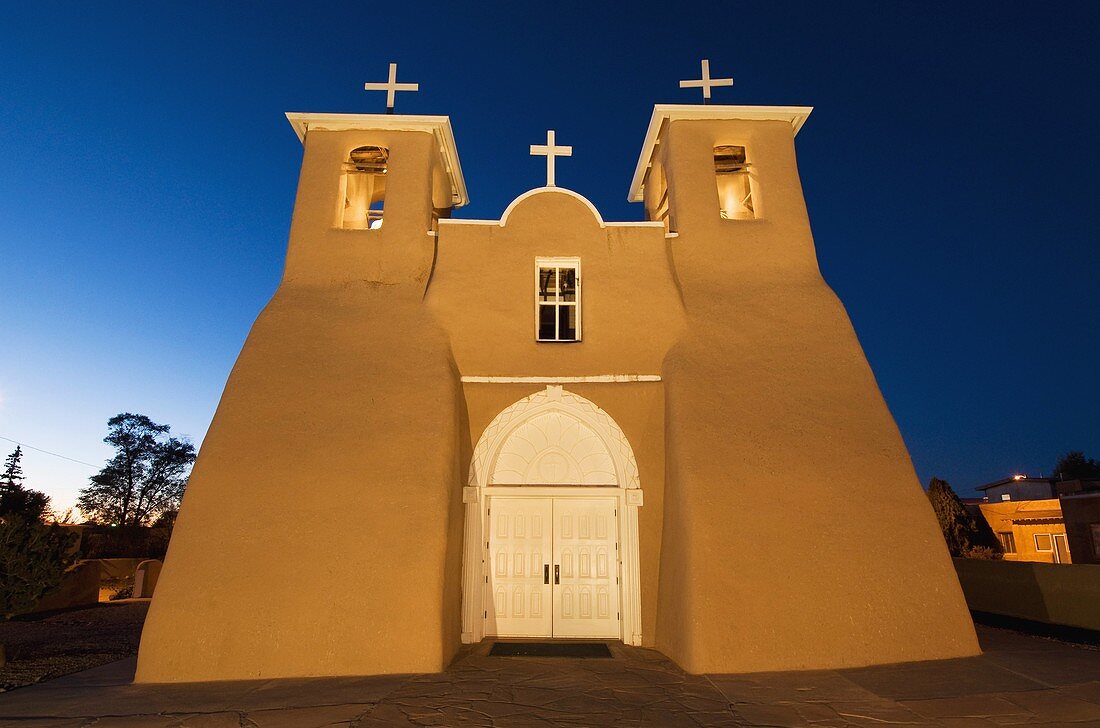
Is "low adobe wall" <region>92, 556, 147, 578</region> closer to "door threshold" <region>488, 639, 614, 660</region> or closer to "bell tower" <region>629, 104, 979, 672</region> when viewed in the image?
"door threshold" <region>488, 639, 614, 660</region>

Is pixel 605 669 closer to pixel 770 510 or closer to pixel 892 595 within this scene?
pixel 770 510

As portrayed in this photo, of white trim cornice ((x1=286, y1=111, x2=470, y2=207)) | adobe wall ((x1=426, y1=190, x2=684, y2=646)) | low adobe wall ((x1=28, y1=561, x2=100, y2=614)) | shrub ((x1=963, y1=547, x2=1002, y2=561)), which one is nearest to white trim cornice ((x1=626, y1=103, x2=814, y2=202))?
adobe wall ((x1=426, y1=190, x2=684, y2=646))

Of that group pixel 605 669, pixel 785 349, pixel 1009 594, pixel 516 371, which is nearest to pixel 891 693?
pixel 605 669

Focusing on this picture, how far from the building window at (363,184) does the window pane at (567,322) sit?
4.28 metres

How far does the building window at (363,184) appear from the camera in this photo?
1230 cm

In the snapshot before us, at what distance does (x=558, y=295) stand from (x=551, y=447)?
2.76 m

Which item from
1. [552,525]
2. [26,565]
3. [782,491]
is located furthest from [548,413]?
[26,565]

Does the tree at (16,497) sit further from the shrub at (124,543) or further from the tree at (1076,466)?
the tree at (1076,466)

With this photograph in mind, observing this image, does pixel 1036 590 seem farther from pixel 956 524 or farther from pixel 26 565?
pixel 26 565

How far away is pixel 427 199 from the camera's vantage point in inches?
444

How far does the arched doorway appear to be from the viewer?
9992 millimetres

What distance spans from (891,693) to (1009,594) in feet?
24.6

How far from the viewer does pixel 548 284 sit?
11.2m

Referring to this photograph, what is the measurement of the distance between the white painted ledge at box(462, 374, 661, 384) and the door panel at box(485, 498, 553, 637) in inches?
81.6
